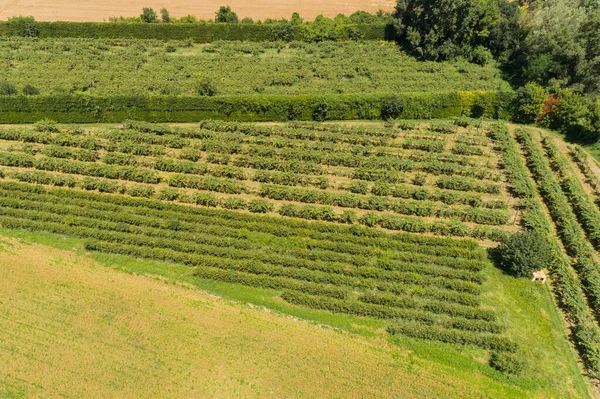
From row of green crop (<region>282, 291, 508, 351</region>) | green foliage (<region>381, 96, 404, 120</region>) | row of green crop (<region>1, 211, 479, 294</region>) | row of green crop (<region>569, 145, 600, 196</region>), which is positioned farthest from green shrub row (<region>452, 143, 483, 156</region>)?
row of green crop (<region>282, 291, 508, 351</region>)

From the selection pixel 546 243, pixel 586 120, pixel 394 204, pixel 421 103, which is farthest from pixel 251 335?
pixel 586 120

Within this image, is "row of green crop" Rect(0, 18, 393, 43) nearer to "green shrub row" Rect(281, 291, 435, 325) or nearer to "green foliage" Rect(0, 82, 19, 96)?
"green foliage" Rect(0, 82, 19, 96)

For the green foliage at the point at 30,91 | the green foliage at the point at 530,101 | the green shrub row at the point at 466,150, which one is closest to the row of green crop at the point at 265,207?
the green shrub row at the point at 466,150

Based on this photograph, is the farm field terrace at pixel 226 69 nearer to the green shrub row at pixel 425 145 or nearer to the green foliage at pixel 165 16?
the green foliage at pixel 165 16

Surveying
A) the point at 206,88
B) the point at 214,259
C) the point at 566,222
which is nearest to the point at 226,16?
the point at 206,88

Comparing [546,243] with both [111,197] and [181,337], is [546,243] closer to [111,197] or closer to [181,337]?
[181,337]
